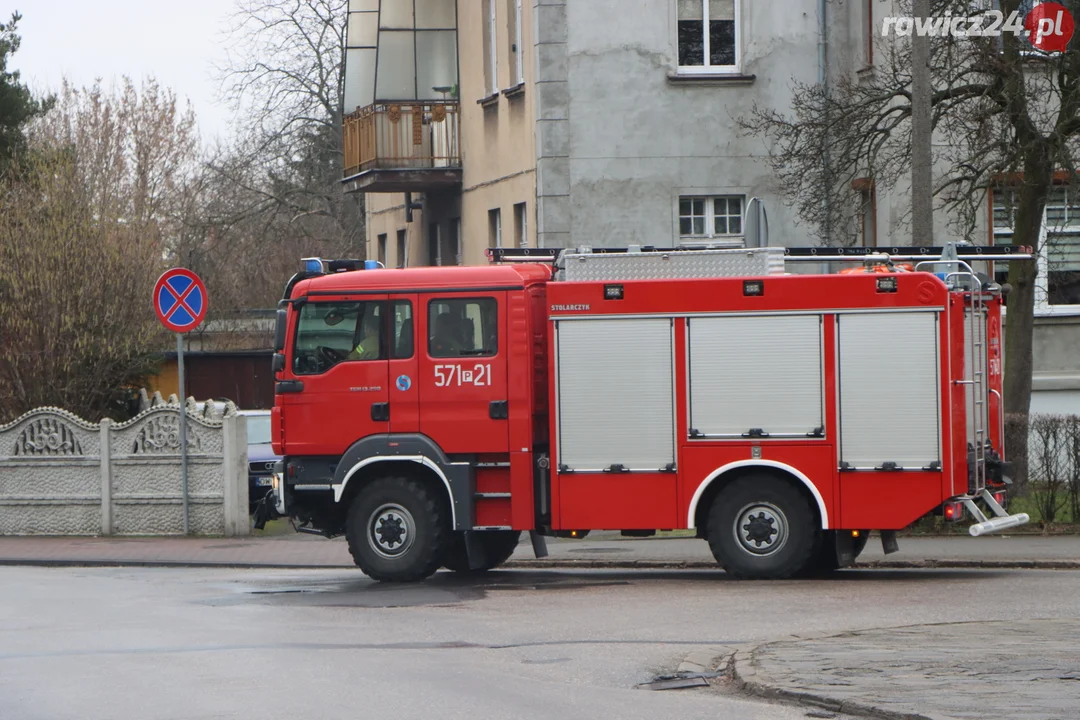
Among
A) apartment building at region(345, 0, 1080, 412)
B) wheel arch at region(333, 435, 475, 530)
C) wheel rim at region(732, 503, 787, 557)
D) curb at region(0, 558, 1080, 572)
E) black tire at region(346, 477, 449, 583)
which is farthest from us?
apartment building at region(345, 0, 1080, 412)

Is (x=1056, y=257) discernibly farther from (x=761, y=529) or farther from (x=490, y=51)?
(x=761, y=529)

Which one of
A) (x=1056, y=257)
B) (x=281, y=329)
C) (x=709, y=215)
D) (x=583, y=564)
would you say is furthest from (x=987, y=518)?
(x=709, y=215)

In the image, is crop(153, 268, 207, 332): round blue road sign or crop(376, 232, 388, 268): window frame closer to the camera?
crop(153, 268, 207, 332): round blue road sign

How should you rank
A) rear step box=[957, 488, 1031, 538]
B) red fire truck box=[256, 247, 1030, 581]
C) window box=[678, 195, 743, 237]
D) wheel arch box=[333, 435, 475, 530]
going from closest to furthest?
red fire truck box=[256, 247, 1030, 581] → rear step box=[957, 488, 1031, 538] → wheel arch box=[333, 435, 475, 530] → window box=[678, 195, 743, 237]

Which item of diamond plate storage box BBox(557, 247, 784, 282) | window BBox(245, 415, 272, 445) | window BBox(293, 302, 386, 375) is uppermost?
diamond plate storage box BBox(557, 247, 784, 282)

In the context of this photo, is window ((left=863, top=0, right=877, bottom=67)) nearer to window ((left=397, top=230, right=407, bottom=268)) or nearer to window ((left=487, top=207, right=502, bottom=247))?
window ((left=487, top=207, right=502, bottom=247))

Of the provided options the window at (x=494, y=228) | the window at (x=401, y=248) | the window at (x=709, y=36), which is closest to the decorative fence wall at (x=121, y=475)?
the window at (x=494, y=228)

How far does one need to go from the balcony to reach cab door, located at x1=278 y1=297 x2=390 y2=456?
14731 millimetres

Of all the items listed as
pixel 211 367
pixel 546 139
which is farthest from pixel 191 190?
pixel 546 139

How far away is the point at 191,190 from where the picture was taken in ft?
183

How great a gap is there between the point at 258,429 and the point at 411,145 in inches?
304

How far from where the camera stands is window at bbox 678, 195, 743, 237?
86.8 ft

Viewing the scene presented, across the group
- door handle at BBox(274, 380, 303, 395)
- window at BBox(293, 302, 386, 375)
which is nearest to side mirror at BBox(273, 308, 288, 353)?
window at BBox(293, 302, 386, 375)

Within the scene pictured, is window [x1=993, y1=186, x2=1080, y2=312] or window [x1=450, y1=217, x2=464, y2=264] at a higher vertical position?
window [x1=450, y1=217, x2=464, y2=264]
